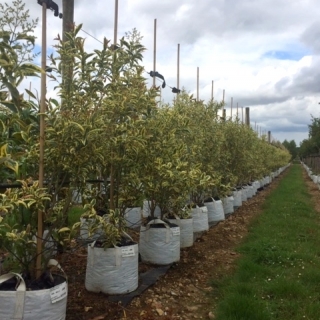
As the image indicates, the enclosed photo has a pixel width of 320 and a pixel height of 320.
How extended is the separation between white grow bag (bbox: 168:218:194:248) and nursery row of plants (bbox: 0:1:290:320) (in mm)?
258

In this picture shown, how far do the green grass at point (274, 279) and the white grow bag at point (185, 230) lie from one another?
0.74 m

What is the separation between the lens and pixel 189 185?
471cm

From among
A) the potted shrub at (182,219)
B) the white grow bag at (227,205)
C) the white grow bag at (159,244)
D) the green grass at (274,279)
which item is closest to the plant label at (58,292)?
the green grass at (274,279)

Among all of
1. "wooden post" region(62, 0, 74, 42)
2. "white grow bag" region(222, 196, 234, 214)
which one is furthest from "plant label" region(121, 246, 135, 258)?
"white grow bag" region(222, 196, 234, 214)

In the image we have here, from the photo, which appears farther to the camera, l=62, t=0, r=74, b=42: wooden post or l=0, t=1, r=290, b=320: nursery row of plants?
l=62, t=0, r=74, b=42: wooden post

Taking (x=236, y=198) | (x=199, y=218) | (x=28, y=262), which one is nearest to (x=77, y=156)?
(x=28, y=262)

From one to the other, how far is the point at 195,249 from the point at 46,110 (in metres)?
3.57

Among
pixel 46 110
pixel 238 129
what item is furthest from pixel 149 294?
pixel 238 129

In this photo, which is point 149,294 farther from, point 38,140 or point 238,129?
point 238,129

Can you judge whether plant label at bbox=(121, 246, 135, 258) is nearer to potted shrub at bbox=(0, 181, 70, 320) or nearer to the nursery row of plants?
the nursery row of plants

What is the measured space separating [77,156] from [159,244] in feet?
6.84

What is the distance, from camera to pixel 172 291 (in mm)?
4156

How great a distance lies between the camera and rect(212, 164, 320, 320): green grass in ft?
12.0

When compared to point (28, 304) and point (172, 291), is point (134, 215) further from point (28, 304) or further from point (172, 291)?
point (28, 304)
